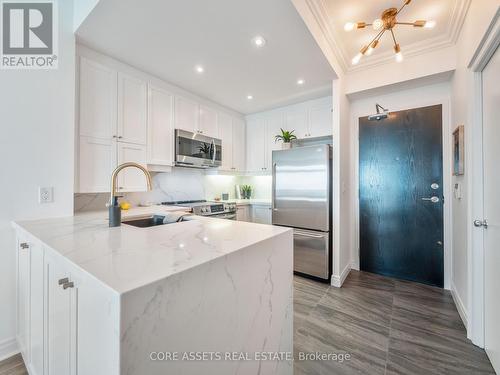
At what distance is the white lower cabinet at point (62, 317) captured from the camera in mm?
578

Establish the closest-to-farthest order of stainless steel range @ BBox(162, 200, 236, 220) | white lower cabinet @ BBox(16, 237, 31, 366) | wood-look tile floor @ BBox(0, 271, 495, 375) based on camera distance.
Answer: white lower cabinet @ BBox(16, 237, 31, 366) → wood-look tile floor @ BBox(0, 271, 495, 375) → stainless steel range @ BBox(162, 200, 236, 220)

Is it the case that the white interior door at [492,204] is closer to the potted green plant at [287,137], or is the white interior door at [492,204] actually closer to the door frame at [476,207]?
the door frame at [476,207]

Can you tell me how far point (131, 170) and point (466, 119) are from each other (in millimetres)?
3240

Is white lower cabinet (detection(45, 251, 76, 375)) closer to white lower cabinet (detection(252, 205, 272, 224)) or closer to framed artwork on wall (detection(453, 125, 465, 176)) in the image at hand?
framed artwork on wall (detection(453, 125, 465, 176))

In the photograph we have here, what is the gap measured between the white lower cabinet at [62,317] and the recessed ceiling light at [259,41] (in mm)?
2104

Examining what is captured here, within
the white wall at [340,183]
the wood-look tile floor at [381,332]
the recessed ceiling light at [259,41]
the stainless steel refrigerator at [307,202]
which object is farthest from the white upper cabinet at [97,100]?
the white wall at [340,183]

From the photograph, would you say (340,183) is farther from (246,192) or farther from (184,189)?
(184,189)

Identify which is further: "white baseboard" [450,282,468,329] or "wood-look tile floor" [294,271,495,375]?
"white baseboard" [450,282,468,329]

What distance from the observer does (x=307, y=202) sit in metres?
2.79

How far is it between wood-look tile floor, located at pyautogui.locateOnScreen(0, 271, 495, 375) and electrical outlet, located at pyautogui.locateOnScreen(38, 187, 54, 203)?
113 centimetres

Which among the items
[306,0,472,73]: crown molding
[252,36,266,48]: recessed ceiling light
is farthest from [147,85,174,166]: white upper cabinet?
[306,0,472,73]: crown molding

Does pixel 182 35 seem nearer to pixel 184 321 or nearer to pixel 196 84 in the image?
pixel 196 84

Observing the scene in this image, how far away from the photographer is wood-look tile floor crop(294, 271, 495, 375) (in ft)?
4.83

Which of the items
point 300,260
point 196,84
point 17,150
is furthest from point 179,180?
point 300,260
